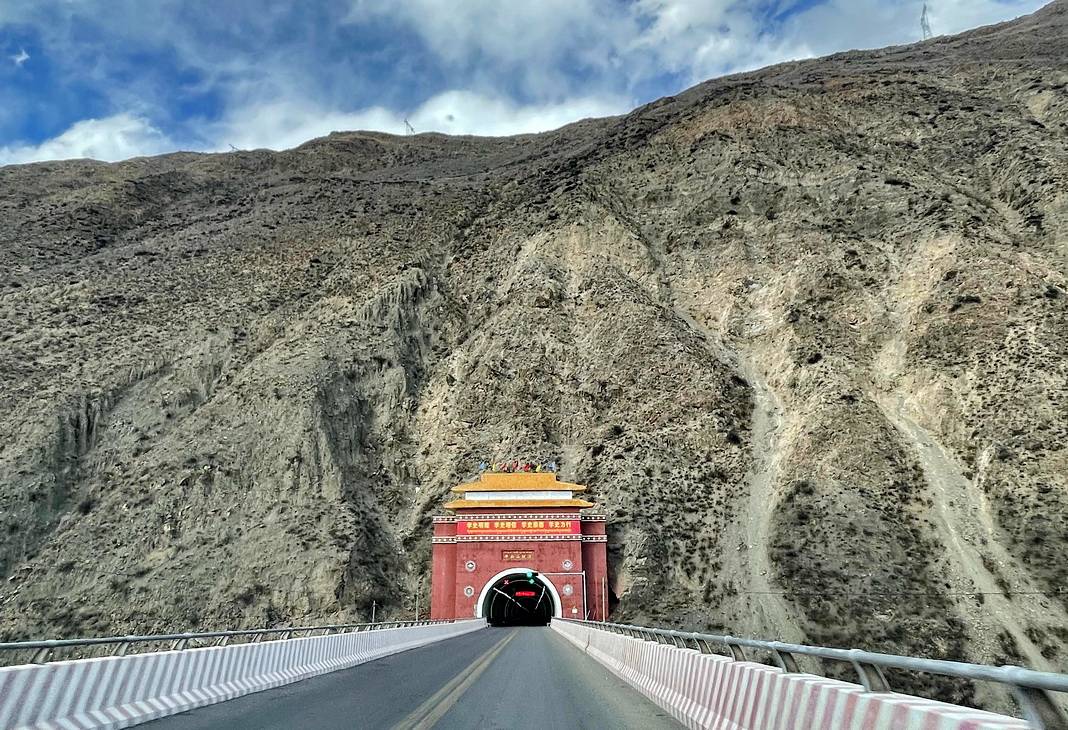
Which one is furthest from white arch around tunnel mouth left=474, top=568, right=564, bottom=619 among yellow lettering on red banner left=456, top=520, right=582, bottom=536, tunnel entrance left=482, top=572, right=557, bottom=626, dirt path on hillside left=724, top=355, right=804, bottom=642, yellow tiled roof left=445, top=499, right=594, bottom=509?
dirt path on hillside left=724, top=355, right=804, bottom=642

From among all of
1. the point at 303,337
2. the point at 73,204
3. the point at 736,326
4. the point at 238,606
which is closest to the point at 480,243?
the point at 303,337

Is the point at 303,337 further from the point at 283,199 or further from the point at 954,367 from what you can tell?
the point at 954,367

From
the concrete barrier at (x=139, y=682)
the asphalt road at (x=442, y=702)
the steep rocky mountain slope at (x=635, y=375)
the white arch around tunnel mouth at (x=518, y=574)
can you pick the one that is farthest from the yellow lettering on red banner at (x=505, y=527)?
the concrete barrier at (x=139, y=682)

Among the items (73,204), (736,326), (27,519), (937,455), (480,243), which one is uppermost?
(73,204)

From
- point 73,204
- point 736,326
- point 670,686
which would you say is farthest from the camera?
point 73,204

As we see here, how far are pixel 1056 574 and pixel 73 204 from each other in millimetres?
88431

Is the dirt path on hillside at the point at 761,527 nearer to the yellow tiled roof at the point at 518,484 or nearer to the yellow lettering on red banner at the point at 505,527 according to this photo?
the yellow tiled roof at the point at 518,484

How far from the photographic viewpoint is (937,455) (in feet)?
137

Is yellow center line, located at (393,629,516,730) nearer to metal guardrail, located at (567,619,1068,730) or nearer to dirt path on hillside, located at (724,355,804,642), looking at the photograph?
metal guardrail, located at (567,619,1068,730)

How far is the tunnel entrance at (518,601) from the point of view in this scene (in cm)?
4754

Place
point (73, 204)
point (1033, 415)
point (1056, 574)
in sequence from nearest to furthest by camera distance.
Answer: point (1056, 574) → point (1033, 415) → point (73, 204)

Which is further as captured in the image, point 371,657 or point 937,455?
point 937,455

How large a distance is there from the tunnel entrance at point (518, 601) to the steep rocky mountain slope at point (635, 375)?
5.72 metres

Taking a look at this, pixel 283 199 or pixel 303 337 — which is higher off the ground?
pixel 283 199
